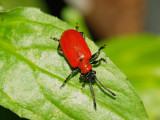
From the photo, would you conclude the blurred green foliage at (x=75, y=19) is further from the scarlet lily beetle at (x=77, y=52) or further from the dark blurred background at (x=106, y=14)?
the scarlet lily beetle at (x=77, y=52)

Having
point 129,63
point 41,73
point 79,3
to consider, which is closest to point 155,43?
point 129,63

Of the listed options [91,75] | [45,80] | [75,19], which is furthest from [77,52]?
[75,19]

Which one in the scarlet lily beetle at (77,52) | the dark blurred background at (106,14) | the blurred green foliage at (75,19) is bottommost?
the scarlet lily beetle at (77,52)

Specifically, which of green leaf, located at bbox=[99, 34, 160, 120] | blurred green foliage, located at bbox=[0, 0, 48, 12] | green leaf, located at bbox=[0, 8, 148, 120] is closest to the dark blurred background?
blurred green foliage, located at bbox=[0, 0, 48, 12]

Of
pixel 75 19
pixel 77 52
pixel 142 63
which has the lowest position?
pixel 77 52

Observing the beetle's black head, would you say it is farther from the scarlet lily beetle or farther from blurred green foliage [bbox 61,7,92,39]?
blurred green foliage [bbox 61,7,92,39]

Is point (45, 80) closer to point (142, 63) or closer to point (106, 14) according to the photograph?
point (142, 63)

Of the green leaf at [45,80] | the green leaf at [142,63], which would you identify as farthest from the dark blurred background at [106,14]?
the green leaf at [45,80]
